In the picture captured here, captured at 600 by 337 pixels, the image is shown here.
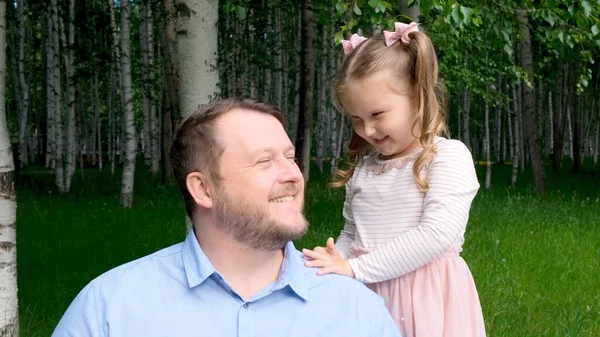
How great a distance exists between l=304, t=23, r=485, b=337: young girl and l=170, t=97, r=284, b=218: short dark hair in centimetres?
53

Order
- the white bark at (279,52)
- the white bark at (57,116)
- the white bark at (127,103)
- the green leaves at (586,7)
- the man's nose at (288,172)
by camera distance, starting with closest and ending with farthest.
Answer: the man's nose at (288,172) < the green leaves at (586,7) < the white bark at (127,103) < the white bark at (57,116) < the white bark at (279,52)

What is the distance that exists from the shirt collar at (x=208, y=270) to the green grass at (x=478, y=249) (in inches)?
123

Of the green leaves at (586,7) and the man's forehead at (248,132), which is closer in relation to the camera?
the man's forehead at (248,132)

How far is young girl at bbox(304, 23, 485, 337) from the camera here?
2.64m

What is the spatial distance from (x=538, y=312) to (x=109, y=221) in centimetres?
615

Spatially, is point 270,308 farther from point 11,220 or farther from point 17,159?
point 17,159

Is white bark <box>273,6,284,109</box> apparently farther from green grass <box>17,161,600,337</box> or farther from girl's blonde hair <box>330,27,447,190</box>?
girl's blonde hair <box>330,27,447,190</box>

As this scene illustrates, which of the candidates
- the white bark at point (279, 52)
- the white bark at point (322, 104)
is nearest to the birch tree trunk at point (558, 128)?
the white bark at point (322, 104)

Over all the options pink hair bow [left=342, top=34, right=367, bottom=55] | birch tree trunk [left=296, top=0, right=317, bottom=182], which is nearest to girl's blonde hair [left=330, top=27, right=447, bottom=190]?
pink hair bow [left=342, top=34, right=367, bottom=55]

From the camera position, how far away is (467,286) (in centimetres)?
278

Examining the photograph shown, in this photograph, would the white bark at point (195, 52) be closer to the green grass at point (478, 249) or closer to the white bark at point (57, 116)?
Answer: the green grass at point (478, 249)

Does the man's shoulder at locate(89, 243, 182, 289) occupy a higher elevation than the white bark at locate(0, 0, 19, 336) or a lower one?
higher

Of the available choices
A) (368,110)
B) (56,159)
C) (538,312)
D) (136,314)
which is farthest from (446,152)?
(56,159)

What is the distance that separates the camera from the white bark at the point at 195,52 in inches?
172
